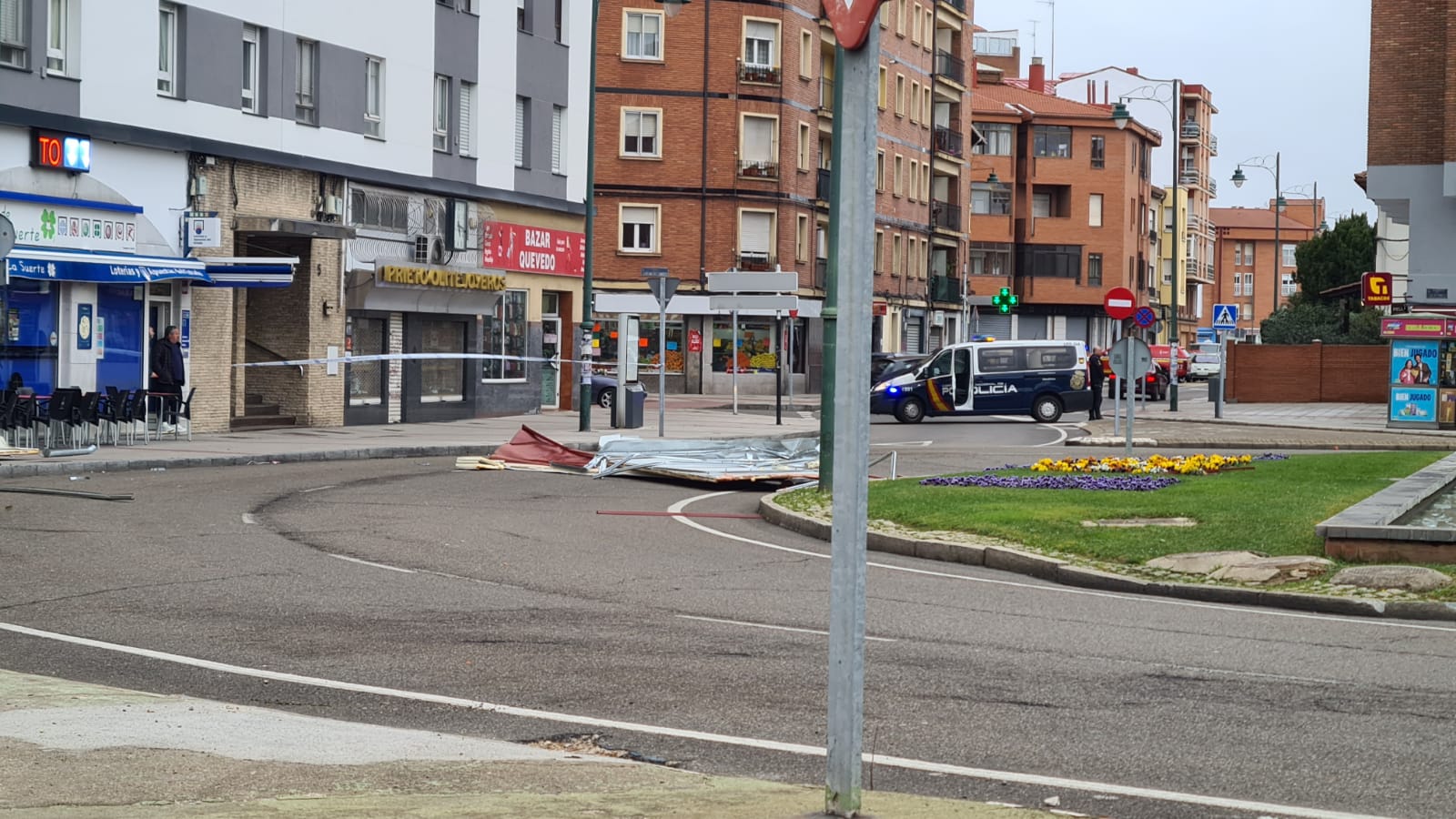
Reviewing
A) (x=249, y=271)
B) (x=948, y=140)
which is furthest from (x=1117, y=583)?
(x=948, y=140)

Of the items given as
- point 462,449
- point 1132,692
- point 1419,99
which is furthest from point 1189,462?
point 1419,99

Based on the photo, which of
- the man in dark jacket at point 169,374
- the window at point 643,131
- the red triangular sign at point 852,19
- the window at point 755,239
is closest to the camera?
the red triangular sign at point 852,19

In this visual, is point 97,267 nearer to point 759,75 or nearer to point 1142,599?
point 1142,599

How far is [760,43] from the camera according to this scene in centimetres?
6412

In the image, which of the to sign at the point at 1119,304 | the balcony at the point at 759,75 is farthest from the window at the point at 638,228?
the to sign at the point at 1119,304

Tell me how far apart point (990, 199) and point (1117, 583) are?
83.8 meters

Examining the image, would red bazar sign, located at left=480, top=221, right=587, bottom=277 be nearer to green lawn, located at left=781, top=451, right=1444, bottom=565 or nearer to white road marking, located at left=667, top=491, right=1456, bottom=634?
green lawn, located at left=781, top=451, right=1444, bottom=565

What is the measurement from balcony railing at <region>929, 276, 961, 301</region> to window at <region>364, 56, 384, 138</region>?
48289 millimetres

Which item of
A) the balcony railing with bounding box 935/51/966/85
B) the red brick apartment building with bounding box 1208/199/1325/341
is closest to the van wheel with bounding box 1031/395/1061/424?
the balcony railing with bounding box 935/51/966/85

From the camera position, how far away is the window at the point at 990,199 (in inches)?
3767

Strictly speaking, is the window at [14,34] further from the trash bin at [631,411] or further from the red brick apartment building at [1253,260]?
the red brick apartment building at [1253,260]

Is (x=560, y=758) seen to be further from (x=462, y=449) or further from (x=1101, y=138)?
(x=1101, y=138)

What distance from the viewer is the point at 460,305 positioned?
39000mm

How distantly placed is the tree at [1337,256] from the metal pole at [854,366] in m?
93.2
